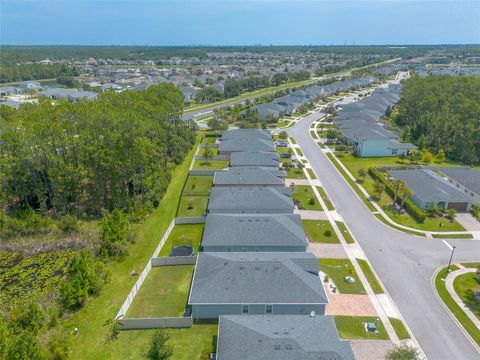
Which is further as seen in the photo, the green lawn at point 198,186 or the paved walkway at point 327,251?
the green lawn at point 198,186

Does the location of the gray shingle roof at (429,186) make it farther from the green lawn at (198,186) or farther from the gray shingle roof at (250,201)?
the green lawn at (198,186)

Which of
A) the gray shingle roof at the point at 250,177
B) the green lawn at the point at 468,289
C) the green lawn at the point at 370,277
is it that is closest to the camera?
the green lawn at the point at 468,289

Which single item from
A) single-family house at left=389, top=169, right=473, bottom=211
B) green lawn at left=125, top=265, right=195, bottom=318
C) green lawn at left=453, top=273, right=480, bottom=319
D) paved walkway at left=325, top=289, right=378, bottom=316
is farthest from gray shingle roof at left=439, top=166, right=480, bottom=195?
green lawn at left=125, top=265, right=195, bottom=318

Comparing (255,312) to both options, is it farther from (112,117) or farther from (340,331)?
(112,117)

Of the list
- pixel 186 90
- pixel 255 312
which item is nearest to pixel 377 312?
pixel 255 312

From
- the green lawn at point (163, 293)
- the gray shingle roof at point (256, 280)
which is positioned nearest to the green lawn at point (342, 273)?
the gray shingle roof at point (256, 280)

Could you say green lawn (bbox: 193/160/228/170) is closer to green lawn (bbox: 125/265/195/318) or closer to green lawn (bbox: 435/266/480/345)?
green lawn (bbox: 125/265/195/318)
